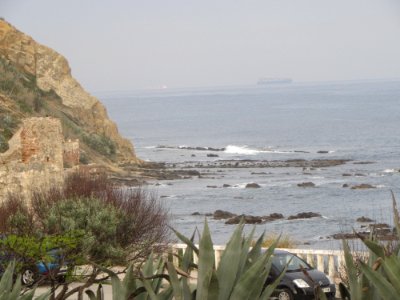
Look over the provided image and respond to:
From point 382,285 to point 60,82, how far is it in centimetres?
7270

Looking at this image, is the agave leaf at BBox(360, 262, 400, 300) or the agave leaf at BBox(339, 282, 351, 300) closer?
the agave leaf at BBox(360, 262, 400, 300)

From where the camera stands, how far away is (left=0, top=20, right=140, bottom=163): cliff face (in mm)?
72438

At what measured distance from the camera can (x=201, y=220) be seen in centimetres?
5047

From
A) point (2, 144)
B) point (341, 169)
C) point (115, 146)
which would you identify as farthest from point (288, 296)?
point (341, 169)

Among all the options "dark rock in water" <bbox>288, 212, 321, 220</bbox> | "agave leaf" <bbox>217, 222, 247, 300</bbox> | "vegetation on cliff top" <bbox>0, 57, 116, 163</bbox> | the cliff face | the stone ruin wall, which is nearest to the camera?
"agave leaf" <bbox>217, 222, 247, 300</bbox>

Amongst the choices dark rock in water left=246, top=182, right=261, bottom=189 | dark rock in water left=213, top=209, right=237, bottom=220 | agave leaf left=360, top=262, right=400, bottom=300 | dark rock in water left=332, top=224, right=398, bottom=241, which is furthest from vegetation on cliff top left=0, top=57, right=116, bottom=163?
agave leaf left=360, top=262, right=400, bottom=300

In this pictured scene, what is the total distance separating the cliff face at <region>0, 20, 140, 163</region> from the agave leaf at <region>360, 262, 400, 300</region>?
64.6 m

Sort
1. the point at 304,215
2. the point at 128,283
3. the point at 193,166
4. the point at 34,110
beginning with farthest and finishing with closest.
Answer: the point at 193,166
the point at 34,110
the point at 304,215
the point at 128,283

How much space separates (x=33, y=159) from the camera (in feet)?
91.2

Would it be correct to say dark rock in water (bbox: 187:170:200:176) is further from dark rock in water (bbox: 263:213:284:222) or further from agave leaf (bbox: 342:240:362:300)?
agave leaf (bbox: 342:240:362:300)

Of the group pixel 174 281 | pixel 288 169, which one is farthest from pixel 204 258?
pixel 288 169

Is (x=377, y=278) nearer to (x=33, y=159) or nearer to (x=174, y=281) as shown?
(x=174, y=281)

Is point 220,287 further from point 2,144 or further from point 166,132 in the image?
point 166,132

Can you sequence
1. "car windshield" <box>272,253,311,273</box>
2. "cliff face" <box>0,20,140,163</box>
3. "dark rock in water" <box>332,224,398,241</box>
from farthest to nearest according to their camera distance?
"cliff face" <box>0,20,140,163</box>, "car windshield" <box>272,253,311,273</box>, "dark rock in water" <box>332,224,398,241</box>
